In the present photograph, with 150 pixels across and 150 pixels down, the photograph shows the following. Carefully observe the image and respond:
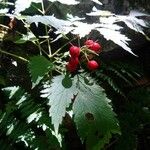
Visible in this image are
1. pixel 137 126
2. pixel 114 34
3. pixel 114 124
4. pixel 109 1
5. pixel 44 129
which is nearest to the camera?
pixel 114 124

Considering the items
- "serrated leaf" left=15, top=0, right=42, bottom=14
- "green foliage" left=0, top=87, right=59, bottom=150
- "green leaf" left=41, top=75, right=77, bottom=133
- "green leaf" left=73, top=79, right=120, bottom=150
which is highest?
Result: "serrated leaf" left=15, top=0, right=42, bottom=14

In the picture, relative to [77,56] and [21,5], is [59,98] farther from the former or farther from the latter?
[21,5]

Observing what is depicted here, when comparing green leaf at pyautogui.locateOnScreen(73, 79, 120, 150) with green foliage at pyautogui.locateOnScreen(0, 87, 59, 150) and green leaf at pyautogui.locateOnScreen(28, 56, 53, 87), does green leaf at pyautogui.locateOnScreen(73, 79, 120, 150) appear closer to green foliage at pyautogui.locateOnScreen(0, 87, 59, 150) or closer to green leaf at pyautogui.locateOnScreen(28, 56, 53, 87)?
green leaf at pyautogui.locateOnScreen(28, 56, 53, 87)

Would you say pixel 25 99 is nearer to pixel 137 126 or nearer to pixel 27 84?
pixel 27 84

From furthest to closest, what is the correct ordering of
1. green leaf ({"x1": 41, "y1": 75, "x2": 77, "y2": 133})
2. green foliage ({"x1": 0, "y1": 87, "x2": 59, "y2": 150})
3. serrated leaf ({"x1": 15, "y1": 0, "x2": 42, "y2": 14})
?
1. green foliage ({"x1": 0, "y1": 87, "x2": 59, "y2": 150})
2. serrated leaf ({"x1": 15, "y1": 0, "x2": 42, "y2": 14})
3. green leaf ({"x1": 41, "y1": 75, "x2": 77, "y2": 133})

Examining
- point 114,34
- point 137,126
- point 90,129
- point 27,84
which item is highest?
point 114,34

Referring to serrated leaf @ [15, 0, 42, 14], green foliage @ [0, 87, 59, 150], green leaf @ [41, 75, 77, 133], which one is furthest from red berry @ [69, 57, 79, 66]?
green foliage @ [0, 87, 59, 150]

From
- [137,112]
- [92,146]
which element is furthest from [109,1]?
[92,146]

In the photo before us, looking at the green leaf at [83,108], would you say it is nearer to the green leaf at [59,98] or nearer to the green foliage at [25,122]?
the green leaf at [59,98]

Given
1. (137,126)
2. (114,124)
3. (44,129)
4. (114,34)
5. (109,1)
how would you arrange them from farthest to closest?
(109,1), (137,126), (44,129), (114,34), (114,124)
